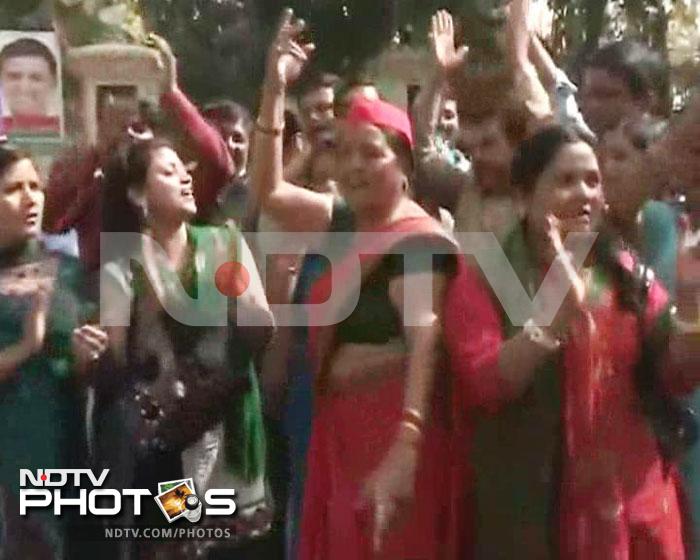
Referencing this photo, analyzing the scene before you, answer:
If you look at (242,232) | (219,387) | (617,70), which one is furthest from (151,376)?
(617,70)

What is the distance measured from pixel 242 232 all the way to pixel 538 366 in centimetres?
56

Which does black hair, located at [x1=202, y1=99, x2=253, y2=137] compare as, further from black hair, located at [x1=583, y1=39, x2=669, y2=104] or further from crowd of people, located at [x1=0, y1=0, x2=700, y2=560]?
black hair, located at [x1=583, y1=39, x2=669, y2=104]

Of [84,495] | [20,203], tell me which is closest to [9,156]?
[20,203]

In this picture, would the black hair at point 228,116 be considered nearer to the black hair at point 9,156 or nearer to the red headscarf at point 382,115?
the red headscarf at point 382,115

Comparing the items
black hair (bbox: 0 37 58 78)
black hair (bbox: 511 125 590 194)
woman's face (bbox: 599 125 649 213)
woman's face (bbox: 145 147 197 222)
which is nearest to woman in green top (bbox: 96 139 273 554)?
woman's face (bbox: 145 147 197 222)

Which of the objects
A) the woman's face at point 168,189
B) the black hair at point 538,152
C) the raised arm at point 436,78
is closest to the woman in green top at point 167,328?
the woman's face at point 168,189

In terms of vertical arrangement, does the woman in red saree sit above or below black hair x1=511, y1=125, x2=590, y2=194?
below

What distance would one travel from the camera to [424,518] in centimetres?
216

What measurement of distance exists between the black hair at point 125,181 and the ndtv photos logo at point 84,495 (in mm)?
432

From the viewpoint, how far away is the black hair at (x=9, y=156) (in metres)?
2.08

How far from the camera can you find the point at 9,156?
2084 millimetres

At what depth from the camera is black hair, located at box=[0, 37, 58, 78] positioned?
2.06 meters

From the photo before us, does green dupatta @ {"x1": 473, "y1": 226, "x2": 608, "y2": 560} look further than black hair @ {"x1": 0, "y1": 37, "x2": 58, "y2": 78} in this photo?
Yes

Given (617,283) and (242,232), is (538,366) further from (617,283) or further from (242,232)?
(242,232)
